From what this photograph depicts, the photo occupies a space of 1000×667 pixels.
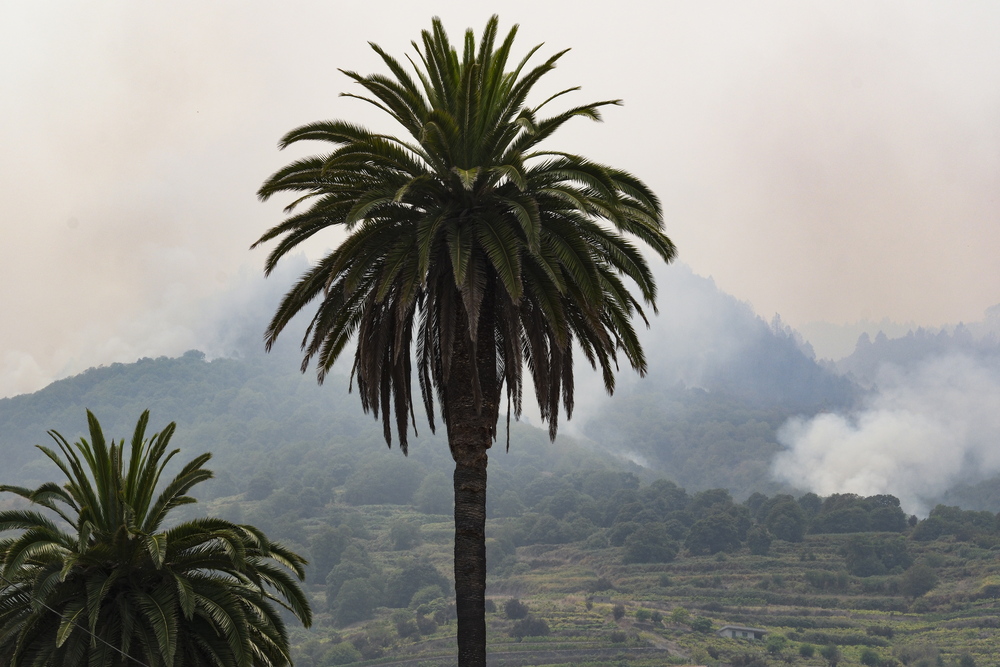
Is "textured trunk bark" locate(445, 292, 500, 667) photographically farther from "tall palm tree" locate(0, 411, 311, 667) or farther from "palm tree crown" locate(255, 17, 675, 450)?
"tall palm tree" locate(0, 411, 311, 667)

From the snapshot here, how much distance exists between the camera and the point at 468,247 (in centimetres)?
2139

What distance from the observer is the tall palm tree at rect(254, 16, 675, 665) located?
21750 millimetres

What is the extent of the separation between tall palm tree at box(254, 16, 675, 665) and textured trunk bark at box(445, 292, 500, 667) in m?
0.03

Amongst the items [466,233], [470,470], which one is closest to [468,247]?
[466,233]

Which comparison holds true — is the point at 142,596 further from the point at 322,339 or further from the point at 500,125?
the point at 500,125

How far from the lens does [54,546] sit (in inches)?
843

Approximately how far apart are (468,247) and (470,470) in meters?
5.06

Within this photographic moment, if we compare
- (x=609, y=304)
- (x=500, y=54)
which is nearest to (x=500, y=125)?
(x=500, y=54)

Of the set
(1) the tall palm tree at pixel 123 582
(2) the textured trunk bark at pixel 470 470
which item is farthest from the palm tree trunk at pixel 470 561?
(1) the tall palm tree at pixel 123 582

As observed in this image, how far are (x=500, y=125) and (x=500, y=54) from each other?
1.80m

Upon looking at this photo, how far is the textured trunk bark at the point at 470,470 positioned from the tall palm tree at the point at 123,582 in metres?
3.76

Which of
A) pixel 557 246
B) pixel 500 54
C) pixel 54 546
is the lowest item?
pixel 54 546

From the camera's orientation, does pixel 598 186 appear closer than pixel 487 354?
Yes

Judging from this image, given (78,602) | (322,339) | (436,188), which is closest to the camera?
(78,602)
